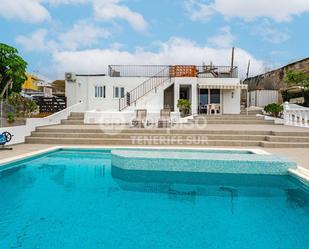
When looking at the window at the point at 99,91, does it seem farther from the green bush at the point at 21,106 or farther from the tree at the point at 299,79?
the tree at the point at 299,79

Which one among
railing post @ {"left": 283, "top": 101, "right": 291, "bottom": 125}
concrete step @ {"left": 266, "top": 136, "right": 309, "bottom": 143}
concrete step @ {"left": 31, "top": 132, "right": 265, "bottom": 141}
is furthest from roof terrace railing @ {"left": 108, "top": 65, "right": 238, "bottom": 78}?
concrete step @ {"left": 266, "top": 136, "right": 309, "bottom": 143}

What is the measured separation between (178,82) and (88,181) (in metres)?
20.0

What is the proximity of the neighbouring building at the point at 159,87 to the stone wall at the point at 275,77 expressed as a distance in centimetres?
743

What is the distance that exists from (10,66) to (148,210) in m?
15.3

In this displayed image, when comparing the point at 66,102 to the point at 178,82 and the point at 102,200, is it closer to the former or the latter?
the point at 178,82

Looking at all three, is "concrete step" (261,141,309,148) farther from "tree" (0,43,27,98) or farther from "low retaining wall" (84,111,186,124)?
"tree" (0,43,27,98)

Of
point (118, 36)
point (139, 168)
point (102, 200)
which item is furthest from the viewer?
point (118, 36)

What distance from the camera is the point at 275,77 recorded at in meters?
37.4

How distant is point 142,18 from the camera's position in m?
23.0

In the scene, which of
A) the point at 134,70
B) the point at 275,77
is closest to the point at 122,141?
the point at 134,70

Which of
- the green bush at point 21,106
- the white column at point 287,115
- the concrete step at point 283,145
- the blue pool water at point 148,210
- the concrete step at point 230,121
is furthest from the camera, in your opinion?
the concrete step at point 230,121

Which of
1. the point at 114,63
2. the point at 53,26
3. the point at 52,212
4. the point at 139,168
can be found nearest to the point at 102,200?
the point at 52,212

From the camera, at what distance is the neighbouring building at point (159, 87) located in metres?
28.0

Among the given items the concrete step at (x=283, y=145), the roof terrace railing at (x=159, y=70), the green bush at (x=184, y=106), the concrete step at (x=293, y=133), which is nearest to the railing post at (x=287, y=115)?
the concrete step at (x=293, y=133)
